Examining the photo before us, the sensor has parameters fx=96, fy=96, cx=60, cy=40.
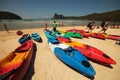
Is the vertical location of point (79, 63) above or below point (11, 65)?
above

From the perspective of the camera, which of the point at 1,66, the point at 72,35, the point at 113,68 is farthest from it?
the point at 72,35

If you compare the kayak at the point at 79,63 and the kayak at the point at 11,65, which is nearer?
the kayak at the point at 11,65

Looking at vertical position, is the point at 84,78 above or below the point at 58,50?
below

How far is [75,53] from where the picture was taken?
20.0 ft

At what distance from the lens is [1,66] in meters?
4.70

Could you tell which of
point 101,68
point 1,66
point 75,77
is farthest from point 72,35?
point 1,66

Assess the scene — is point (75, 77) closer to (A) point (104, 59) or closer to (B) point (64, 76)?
(B) point (64, 76)

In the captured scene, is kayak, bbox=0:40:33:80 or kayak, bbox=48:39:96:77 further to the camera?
kayak, bbox=48:39:96:77

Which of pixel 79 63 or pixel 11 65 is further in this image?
pixel 79 63

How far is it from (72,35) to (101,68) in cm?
781

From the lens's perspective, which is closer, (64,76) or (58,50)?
(64,76)

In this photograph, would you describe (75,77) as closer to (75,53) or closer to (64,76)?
(64,76)

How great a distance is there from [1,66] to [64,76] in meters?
3.14

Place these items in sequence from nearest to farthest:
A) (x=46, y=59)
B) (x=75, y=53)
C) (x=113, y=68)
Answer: (x=113, y=68) < (x=75, y=53) < (x=46, y=59)
